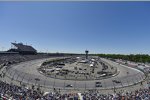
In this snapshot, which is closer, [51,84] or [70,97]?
[70,97]

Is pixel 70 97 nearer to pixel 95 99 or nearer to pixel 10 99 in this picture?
pixel 95 99

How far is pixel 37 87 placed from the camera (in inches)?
1442

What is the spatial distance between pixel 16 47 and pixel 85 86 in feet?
237

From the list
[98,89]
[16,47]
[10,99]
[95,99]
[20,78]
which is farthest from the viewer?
[16,47]

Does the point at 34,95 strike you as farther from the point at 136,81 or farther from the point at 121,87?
the point at 136,81

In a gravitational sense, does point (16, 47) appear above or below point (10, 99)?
above

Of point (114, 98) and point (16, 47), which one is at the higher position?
point (16, 47)

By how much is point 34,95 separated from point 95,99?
8.43 metres

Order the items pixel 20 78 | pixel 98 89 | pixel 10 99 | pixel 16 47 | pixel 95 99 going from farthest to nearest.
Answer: pixel 16 47 → pixel 20 78 → pixel 98 89 → pixel 95 99 → pixel 10 99

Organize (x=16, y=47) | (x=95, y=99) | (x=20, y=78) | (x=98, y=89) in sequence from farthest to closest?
1. (x=16, y=47)
2. (x=20, y=78)
3. (x=98, y=89)
4. (x=95, y=99)

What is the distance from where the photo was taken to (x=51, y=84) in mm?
37531

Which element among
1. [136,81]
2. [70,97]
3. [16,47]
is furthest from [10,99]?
[16,47]

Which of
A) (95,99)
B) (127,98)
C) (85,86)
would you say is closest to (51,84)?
(85,86)

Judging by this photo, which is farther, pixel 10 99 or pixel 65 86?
pixel 65 86
